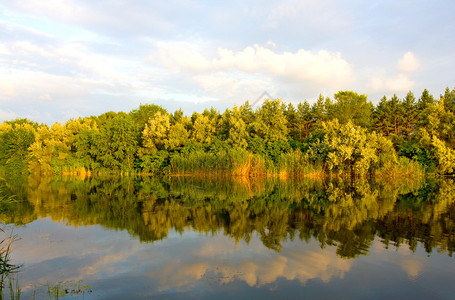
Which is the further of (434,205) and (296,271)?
(434,205)

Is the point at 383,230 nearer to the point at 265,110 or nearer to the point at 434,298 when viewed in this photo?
the point at 434,298

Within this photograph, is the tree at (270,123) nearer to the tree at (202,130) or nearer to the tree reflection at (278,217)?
the tree at (202,130)

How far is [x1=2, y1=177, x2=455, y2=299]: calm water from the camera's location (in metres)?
5.88

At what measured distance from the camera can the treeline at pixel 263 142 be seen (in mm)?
32906

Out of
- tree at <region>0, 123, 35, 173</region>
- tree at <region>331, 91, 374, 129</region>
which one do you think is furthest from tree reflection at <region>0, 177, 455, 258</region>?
tree at <region>0, 123, 35, 173</region>

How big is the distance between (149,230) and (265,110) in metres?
34.5

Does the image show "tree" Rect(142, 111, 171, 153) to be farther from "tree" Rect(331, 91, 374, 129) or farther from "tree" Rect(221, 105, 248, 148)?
"tree" Rect(331, 91, 374, 129)

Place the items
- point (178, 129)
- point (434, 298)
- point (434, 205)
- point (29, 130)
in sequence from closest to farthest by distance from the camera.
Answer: point (434, 298), point (434, 205), point (178, 129), point (29, 130)

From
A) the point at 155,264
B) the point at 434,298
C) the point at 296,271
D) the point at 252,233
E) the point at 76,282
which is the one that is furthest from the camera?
the point at 252,233

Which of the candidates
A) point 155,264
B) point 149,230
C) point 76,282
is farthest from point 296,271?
point 149,230

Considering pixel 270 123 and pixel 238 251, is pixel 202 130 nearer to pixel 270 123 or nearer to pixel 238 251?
pixel 270 123

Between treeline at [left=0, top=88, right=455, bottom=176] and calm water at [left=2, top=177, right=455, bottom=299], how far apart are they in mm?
18760

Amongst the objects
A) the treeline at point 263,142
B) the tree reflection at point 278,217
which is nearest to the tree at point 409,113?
the treeline at point 263,142

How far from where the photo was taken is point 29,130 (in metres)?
51.0
